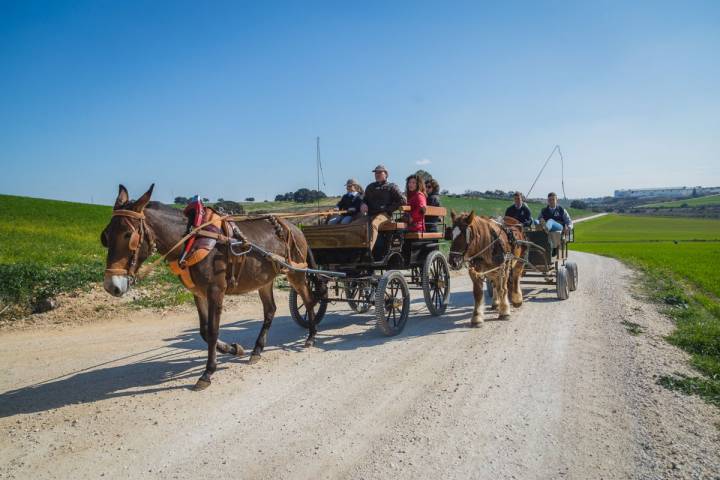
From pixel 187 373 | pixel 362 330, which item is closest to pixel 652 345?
pixel 362 330

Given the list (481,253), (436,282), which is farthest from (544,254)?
(436,282)

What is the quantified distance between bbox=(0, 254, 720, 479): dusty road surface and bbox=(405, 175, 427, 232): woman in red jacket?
2096 millimetres

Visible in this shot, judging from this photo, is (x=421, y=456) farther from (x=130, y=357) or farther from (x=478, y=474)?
(x=130, y=357)

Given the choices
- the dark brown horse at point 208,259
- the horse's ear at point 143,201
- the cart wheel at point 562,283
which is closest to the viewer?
the dark brown horse at point 208,259

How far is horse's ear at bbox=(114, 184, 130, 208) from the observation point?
5004 mm

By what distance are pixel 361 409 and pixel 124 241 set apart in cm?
309

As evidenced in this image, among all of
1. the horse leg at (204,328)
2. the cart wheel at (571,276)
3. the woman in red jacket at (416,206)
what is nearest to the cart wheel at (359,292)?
the woman in red jacket at (416,206)

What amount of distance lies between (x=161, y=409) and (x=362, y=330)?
421 cm

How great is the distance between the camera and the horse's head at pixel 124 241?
482 cm

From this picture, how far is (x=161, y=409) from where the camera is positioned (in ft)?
16.0

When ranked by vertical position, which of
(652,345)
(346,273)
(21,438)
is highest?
(346,273)

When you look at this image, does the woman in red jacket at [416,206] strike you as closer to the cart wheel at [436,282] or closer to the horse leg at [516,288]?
the cart wheel at [436,282]

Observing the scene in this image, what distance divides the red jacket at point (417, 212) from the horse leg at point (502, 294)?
1871 mm

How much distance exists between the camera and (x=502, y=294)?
9.20 metres
